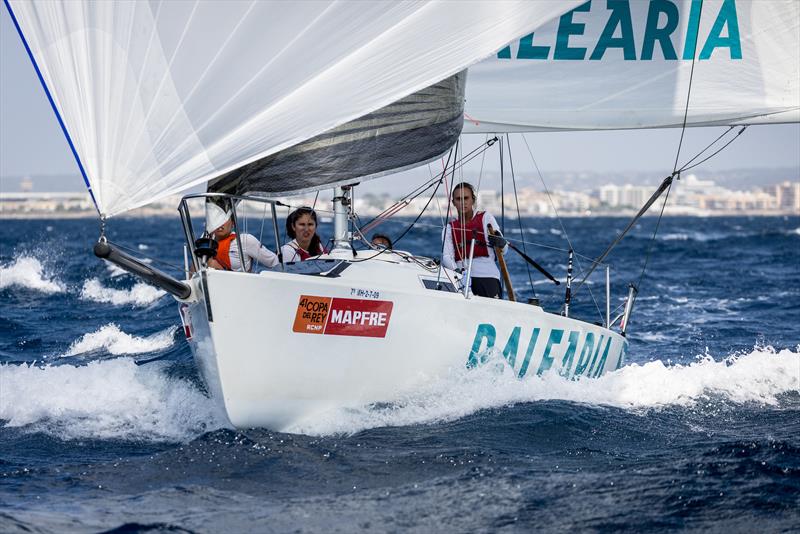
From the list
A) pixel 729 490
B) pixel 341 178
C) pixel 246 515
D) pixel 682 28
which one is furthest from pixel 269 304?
pixel 682 28

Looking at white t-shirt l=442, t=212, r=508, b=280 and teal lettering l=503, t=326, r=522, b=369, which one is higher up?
white t-shirt l=442, t=212, r=508, b=280

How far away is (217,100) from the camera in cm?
455

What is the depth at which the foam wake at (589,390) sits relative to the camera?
18.1 feet

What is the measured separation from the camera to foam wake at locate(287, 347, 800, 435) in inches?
218

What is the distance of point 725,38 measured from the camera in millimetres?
7312

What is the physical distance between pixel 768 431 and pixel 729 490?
137 cm

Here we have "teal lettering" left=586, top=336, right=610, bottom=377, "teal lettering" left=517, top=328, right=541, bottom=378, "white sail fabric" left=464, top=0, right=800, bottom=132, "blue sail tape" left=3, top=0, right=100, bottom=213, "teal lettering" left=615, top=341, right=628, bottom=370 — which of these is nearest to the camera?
"blue sail tape" left=3, top=0, right=100, bottom=213

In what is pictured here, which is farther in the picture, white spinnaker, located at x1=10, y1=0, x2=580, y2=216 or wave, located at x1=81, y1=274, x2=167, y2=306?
wave, located at x1=81, y1=274, x2=167, y2=306

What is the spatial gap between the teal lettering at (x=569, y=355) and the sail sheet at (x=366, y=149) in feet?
5.19

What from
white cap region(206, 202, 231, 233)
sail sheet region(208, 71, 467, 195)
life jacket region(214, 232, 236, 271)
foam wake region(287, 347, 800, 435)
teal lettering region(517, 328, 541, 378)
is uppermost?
sail sheet region(208, 71, 467, 195)

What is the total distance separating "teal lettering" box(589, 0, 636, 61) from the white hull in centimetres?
250

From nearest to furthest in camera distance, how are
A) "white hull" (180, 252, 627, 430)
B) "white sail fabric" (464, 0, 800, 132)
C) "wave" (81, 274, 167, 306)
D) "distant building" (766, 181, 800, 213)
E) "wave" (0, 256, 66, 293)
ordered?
1. "white hull" (180, 252, 627, 430)
2. "white sail fabric" (464, 0, 800, 132)
3. "wave" (81, 274, 167, 306)
4. "wave" (0, 256, 66, 293)
5. "distant building" (766, 181, 800, 213)

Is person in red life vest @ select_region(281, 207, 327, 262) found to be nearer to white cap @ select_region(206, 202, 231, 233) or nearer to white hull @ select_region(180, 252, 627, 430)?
white hull @ select_region(180, 252, 627, 430)

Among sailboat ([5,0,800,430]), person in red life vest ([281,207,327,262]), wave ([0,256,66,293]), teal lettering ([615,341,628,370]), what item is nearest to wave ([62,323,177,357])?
person in red life vest ([281,207,327,262])
